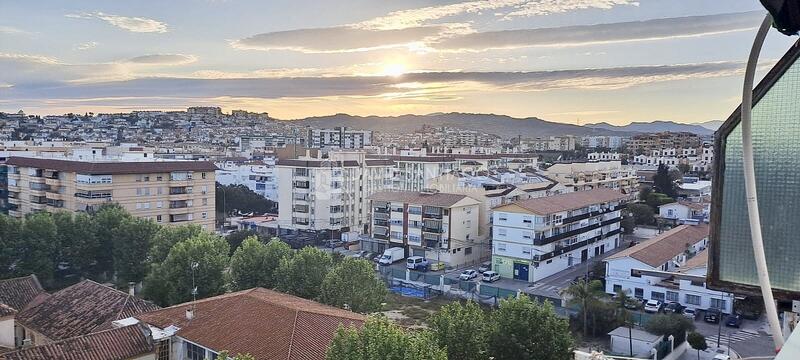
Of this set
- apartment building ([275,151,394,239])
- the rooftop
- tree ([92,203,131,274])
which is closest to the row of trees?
the rooftop

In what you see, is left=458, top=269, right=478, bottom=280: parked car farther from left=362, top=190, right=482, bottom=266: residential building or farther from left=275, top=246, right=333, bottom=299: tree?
left=275, top=246, right=333, bottom=299: tree

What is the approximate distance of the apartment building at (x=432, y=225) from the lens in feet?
91.4

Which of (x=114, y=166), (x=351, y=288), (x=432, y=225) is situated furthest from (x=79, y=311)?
(x=432, y=225)

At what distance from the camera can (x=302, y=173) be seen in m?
34.4

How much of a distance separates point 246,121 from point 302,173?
376ft

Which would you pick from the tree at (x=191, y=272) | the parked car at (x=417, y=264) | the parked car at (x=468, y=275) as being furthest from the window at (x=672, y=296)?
the tree at (x=191, y=272)

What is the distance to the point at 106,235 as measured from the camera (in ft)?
73.7

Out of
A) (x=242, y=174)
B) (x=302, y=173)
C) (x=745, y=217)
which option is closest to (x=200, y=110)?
(x=242, y=174)

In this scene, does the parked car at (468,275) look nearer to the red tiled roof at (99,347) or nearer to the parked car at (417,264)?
the parked car at (417,264)

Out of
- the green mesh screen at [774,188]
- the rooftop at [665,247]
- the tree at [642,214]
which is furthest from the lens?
the tree at [642,214]

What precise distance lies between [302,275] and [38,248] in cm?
1067

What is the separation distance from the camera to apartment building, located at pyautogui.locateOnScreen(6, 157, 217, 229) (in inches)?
1076

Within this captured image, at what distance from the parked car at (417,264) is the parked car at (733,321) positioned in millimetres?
12580

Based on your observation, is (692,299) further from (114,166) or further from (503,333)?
(114,166)
